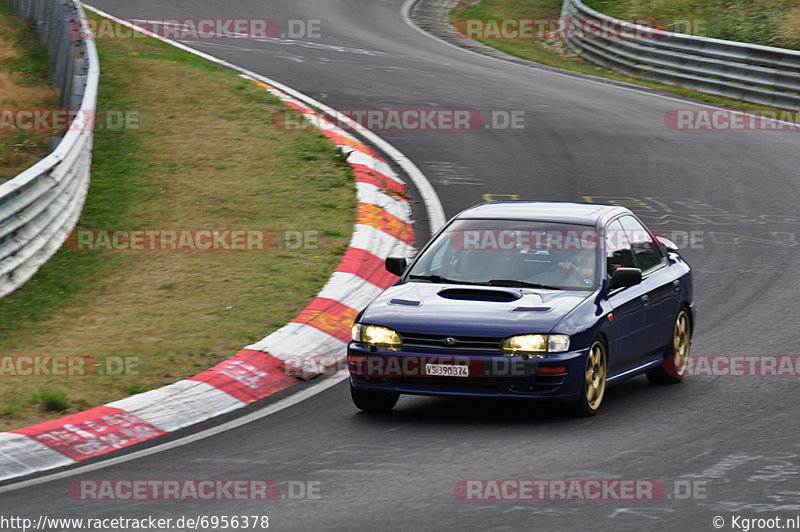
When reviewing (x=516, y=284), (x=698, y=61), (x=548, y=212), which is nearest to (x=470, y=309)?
(x=516, y=284)

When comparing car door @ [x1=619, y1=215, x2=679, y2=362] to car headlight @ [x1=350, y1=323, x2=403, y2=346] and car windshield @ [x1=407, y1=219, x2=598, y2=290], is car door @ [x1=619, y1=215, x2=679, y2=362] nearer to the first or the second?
car windshield @ [x1=407, y1=219, x2=598, y2=290]

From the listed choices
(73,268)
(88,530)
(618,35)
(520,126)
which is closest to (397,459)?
(88,530)

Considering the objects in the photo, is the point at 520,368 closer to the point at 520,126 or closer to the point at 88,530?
the point at 88,530

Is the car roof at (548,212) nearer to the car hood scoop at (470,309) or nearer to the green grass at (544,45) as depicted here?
the car hood scoop at (470,309)

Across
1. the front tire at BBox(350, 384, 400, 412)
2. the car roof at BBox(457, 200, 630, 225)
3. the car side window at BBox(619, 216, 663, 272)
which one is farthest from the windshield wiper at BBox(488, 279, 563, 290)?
the car side window at BBox(619, 216, 663, 272)

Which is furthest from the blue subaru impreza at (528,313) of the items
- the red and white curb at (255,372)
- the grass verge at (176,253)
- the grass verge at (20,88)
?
the grass verge at (20,88)

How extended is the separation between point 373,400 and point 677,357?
2.80 meters

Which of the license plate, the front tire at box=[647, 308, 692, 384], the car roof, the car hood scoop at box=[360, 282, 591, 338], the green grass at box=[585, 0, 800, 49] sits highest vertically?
the green grass at box=[585, 0, 800, 49]

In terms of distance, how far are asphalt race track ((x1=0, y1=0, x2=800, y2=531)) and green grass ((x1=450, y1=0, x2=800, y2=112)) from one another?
275 centimetres

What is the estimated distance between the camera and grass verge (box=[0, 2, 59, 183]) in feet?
56.2

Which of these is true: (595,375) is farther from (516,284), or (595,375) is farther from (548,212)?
(548,212)

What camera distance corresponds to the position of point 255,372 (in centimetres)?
982

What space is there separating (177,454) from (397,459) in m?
1.46

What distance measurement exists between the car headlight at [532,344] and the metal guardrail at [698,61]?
Result: 16.1m
